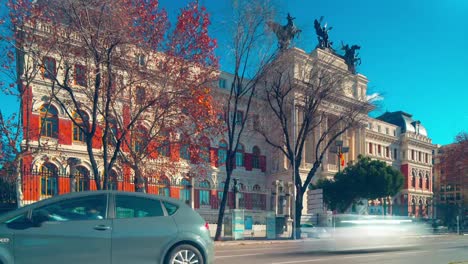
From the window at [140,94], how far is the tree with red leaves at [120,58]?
0.05m

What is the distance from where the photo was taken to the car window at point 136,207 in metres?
6.61

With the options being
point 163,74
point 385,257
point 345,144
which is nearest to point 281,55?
point 163,74

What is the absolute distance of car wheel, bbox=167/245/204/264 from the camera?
6648 millimetres

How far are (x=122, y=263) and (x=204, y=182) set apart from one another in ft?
112

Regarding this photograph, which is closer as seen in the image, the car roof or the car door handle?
the car roof

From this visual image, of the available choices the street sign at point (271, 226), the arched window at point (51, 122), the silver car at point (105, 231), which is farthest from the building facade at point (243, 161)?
the silver car at point (105, 231)

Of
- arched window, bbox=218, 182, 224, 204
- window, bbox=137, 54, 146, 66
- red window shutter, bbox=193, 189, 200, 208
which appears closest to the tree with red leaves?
window, bbox=137, 54, 146, 66

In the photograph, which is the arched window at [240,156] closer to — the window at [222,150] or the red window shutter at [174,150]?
the window at [222,150]

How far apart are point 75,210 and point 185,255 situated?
186 cm

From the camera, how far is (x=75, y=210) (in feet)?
20.9

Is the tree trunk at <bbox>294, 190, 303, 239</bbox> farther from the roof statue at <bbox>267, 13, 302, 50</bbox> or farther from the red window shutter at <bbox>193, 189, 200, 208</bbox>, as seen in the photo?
the red window shutter at <bbox>193, 189, 200, 208</bbox>

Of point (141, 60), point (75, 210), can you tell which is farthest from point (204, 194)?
point (75, 210)

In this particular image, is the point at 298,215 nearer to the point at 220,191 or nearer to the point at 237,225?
the point at 237,225

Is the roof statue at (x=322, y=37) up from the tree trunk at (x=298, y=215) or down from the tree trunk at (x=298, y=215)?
up
